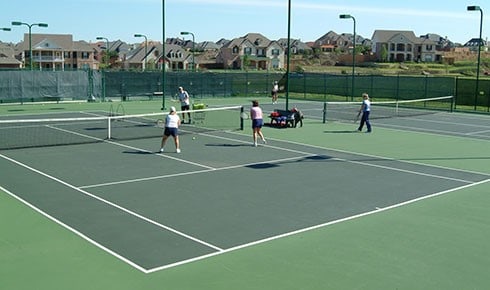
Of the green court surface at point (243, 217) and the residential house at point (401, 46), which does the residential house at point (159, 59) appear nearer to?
the residential house at point (401, 46)

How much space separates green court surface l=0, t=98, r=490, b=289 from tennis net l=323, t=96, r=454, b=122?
12148 millimetres

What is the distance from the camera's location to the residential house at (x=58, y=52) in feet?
313

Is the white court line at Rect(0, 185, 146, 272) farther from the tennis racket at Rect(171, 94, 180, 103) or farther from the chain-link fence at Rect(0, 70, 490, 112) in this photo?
the tennis racket at Rect(171, 94, 180, 103)

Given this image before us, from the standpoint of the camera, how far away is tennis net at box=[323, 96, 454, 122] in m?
32.7

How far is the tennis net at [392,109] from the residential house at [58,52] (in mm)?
64305

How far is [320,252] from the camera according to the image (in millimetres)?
9359

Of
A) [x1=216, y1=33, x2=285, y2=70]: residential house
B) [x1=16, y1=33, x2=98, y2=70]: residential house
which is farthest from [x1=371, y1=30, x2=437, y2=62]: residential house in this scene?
[x1=16, y1=33, x2=98, y2=70]: residential house

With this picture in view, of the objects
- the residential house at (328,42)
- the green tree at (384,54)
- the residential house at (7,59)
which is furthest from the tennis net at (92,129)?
the residential house at (328,42)

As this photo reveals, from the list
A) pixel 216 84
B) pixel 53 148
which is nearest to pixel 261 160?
pixel 53 148

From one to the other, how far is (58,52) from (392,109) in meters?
72.9

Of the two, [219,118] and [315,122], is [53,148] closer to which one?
[219,118]

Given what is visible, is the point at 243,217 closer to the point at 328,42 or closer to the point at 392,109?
the point at 392,109

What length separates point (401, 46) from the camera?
418 ft

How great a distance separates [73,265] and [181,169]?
7714 mm
